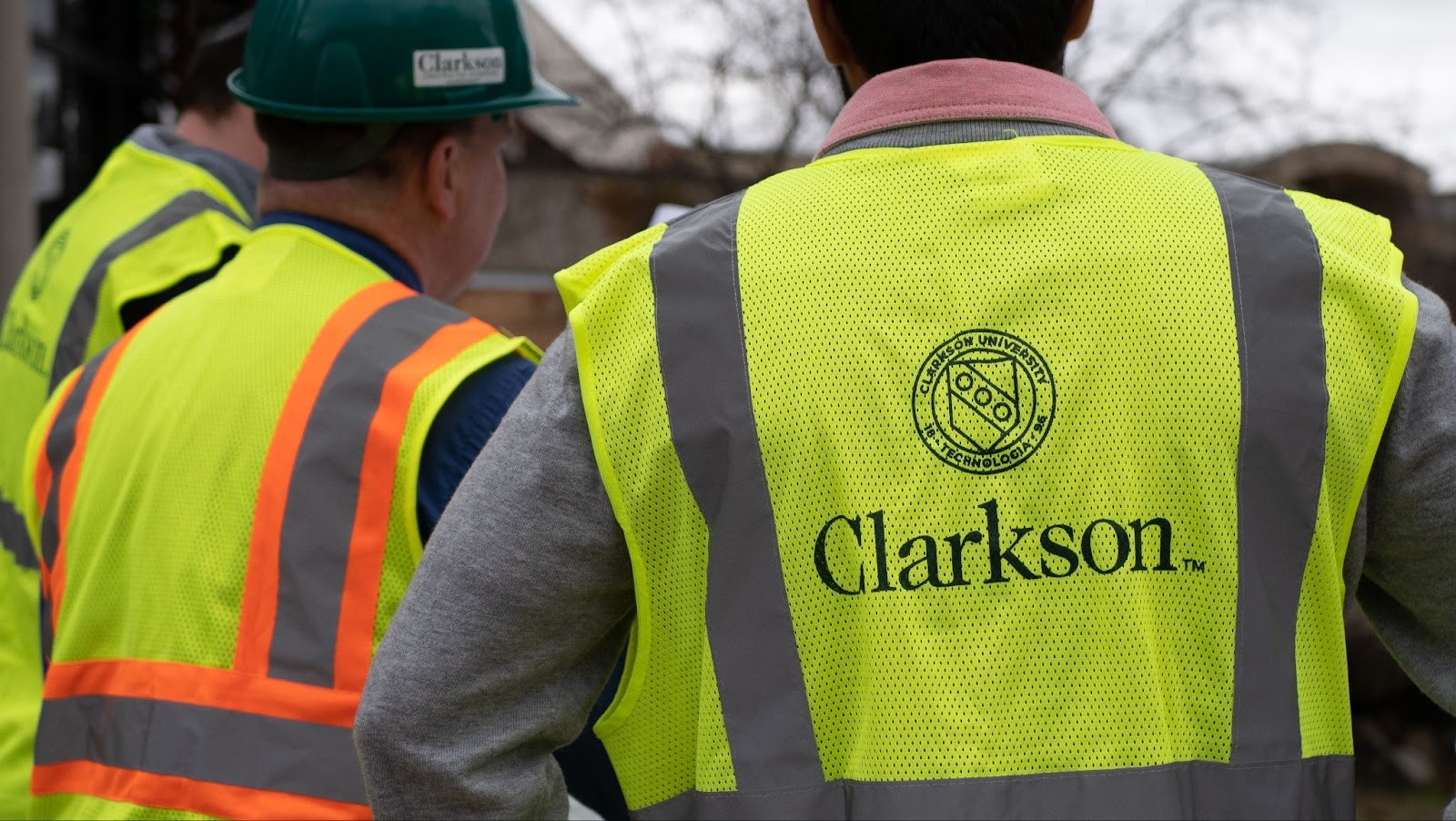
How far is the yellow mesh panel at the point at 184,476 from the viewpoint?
82.1 inches

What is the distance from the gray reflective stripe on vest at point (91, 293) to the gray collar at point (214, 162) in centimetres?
27

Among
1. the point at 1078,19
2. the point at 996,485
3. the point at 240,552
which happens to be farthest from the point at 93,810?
the point at 1078,19

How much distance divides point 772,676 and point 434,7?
147cm

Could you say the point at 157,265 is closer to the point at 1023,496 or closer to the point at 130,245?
the point at 130,245

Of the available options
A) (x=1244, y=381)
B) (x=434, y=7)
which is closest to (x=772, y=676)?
(x=1244, y=381)

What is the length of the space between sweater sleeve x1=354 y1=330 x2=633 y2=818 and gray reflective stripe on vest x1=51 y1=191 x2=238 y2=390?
191 centimetres

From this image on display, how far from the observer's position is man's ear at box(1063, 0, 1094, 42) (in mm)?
1642

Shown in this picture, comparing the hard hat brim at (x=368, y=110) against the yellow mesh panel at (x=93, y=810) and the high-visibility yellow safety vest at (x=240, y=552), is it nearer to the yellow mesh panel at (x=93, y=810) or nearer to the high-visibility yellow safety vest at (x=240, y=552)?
the high-visibility yellow safety vest at (x=240, y=552)

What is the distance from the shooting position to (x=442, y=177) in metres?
2.57

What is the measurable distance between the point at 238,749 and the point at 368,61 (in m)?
1.05

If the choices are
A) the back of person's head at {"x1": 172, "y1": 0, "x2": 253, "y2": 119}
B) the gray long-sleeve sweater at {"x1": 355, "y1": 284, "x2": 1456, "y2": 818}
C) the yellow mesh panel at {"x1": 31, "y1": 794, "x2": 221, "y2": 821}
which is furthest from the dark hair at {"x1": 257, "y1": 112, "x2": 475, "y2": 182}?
the back of person's head at {"x1": 172, "y1": 0, "x2": 253, "y2": 119}

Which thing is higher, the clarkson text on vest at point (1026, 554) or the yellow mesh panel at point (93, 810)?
the clarkson text on vest at point (1026, 554)

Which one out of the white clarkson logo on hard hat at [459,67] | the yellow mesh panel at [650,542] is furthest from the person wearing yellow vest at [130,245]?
the yellow mesh panel at [650,542]

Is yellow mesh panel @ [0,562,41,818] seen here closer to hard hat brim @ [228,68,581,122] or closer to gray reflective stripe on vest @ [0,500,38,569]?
gray reflective stripe on vest @ [0,500,38,569]
